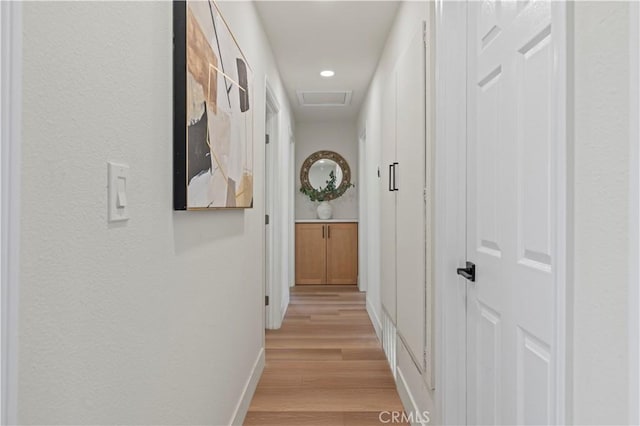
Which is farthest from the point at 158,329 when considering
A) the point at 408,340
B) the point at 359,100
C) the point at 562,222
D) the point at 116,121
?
the point at 359,100

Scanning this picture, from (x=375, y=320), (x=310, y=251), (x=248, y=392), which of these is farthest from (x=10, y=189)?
(x=310, y=251)

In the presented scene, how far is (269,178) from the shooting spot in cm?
416

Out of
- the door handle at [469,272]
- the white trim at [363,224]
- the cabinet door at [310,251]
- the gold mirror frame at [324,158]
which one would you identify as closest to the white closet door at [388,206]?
the door handle at [469,272]

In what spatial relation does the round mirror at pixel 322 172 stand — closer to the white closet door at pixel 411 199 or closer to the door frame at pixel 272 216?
the door frame at pixel 272 216

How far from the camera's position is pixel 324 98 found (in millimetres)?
5195

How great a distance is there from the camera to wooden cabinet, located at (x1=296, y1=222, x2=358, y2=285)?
6242 millimetres

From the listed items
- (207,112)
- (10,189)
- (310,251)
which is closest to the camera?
(10,189)

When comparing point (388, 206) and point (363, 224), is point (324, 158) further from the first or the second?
point (388, 206)

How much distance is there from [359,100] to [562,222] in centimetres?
465

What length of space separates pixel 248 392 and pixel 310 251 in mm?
3756

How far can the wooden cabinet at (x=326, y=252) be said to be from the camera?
6242 mm

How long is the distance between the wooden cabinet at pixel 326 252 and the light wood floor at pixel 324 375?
1493 millimetres

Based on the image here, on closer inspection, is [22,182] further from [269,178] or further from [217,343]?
[269,178]

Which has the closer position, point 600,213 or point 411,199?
point 600,213
